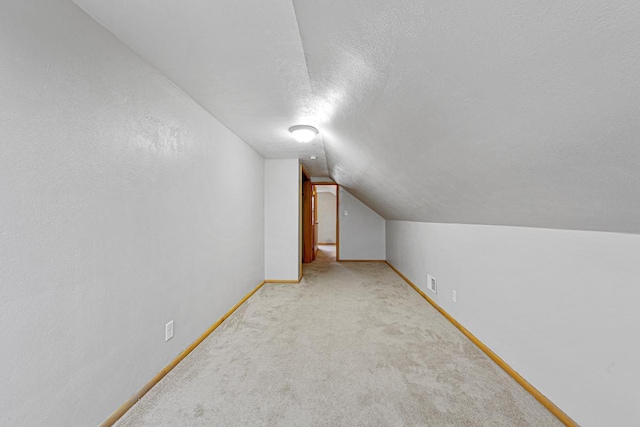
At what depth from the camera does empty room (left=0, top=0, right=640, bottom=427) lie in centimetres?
88

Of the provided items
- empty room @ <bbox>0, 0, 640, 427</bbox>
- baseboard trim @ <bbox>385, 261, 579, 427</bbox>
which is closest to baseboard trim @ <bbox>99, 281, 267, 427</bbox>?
empty room @ <bbox>0, 0, 640, 427</bbox>

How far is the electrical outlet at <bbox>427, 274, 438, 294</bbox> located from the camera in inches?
127

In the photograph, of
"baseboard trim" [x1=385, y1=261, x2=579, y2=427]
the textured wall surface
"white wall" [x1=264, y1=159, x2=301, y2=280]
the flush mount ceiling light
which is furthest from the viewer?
"white wall" [x1=264, y1=159, x2=301, y2=280]

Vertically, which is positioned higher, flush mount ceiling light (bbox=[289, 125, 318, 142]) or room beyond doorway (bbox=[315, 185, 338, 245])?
flush mount ceiling light (bbox=[289, 125, 318, 142])

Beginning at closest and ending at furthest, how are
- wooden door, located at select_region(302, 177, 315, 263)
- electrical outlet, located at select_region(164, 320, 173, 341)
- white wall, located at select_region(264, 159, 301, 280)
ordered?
electrical outlet, located at select_region(164, 320, 173, 341)
white wall, located at select_region(264, 159, 301, 280)
wooden door, located at select_region(302, 177, 315, 263)

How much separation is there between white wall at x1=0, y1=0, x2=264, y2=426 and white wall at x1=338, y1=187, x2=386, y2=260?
4.69 m

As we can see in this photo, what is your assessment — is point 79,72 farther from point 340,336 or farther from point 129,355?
point 340,336

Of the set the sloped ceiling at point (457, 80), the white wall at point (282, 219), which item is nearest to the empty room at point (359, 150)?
the sloped ceiling at point (457, 80)

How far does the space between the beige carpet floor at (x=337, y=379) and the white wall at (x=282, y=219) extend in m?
1.30

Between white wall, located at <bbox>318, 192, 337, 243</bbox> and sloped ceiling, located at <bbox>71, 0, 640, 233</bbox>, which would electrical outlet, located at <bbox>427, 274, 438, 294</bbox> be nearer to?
sloped ceiling, located at <bbox>71, 0, 640, 233</bbox>

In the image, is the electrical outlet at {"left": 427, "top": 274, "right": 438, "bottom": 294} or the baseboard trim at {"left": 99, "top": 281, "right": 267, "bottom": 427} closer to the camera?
the baseboard trim at {"left": 99, "top": 281, "right": 267, "bottom": 427}

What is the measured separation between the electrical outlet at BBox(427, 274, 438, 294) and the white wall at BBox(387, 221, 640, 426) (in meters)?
0.76

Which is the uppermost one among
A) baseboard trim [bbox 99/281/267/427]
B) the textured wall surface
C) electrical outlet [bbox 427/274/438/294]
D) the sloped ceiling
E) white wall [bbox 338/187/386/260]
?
the textured wall surface

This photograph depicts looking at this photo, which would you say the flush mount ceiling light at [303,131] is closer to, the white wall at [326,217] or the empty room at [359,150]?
the empty room at [359,150]
